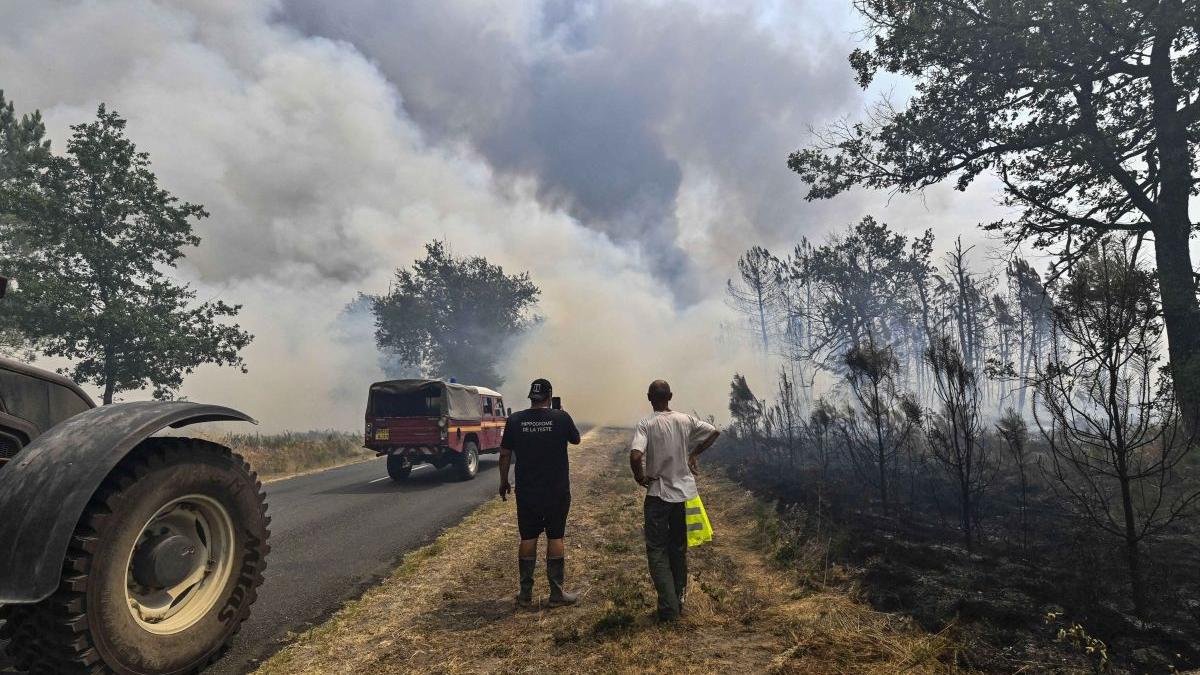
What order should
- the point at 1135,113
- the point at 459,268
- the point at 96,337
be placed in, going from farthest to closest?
the point at 459,268 → the point at 96,337 → the point at 1135,113

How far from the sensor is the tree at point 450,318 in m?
54.6

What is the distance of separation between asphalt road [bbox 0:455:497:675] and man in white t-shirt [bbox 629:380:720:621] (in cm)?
310

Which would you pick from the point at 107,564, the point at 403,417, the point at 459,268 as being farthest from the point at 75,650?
the point at 459,268

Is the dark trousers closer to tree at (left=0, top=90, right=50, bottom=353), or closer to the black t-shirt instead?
the black t-shirt

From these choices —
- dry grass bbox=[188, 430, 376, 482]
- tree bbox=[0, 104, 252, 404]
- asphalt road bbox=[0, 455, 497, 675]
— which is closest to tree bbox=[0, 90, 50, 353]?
tree bbox=[0, 104, 252, 404]

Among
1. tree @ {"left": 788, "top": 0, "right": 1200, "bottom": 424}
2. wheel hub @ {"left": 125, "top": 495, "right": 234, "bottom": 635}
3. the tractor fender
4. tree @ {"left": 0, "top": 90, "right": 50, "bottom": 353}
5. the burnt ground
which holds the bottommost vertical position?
the burnt ground

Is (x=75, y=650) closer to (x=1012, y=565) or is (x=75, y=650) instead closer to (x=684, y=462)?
(x=684, y=462)

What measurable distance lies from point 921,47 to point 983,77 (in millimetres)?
A: 1608

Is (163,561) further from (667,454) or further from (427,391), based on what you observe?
(427,391)

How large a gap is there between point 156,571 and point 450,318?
181ft

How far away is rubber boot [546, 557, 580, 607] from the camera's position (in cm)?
519

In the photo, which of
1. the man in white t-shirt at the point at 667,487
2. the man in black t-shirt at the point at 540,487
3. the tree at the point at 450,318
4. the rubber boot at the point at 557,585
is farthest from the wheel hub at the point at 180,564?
the tree at the point at 450,318

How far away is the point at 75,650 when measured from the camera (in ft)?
8.59

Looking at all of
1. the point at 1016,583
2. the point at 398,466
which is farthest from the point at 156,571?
the point at 398,466
